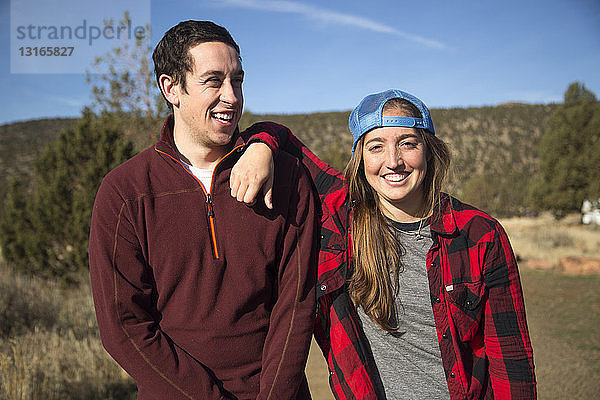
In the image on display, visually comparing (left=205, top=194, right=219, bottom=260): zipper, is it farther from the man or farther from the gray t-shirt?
the gray t-shirt

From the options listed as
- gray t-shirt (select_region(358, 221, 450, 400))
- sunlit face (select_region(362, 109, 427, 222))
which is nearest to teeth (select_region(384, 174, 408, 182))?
sunlit face (select_region(362, 109, 427, 222))

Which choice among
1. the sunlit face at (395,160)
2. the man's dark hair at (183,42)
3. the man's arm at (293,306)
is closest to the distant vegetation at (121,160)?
the sunlit face at (395,160)

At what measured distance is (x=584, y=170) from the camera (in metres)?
18.6

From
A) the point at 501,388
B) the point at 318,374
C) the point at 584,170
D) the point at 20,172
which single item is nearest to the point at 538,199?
the point at 584,170

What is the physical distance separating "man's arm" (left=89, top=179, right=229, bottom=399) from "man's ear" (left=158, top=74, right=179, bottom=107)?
0.44 m

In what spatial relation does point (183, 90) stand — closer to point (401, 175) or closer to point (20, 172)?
point (401, 175)

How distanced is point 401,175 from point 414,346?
0.69 meters

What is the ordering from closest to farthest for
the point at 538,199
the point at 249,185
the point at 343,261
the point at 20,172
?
the point at 249,185
the point at 343,261
the point at 538,199
the point at 20,172

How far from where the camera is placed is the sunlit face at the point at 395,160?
1.94m

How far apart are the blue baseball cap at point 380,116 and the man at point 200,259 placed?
0.41 m

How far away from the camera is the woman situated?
1809 mm

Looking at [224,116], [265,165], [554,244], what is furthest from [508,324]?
[554,244]

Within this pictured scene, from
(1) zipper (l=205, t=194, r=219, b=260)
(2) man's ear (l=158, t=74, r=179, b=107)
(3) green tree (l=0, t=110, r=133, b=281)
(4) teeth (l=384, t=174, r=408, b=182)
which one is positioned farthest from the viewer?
(3) green tree (l=0, t=110, r=133, b=281)

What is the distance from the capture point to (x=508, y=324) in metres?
1.79
